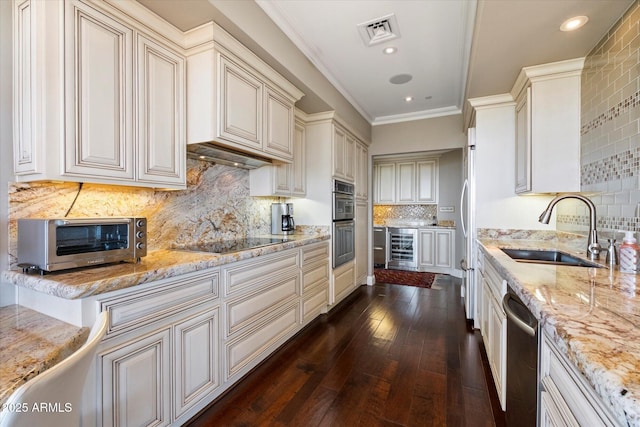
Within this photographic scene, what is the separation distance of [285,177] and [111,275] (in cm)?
197

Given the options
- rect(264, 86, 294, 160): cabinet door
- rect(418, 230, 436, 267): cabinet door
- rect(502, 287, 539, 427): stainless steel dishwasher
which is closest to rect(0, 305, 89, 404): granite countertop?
rect(502, 287, 539, 427): stainless steel dishwasher

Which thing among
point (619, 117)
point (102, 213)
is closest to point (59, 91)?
point (102, 213)

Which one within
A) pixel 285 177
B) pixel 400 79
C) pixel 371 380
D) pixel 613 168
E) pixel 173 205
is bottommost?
pixel 371 380

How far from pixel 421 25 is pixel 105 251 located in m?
2.64

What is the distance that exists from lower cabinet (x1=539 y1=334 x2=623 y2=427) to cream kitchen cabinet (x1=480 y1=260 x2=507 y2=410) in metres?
0.65

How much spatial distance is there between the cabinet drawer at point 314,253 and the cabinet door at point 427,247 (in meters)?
2.90

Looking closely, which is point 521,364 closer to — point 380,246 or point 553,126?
point 553,126

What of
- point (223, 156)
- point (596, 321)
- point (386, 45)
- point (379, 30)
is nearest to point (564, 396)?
point (596, 321)

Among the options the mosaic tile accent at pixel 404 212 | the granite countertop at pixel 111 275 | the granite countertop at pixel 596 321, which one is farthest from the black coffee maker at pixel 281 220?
the mosaic tile accent at pixel 404 212

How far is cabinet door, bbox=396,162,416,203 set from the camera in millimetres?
5590

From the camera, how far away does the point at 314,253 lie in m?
2.87

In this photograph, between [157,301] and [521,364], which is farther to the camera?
[157,301]

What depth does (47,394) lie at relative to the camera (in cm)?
61

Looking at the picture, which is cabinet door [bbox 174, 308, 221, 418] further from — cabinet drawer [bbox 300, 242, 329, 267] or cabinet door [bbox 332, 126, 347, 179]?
cabinet door [bbox 332, 126, 347, 179]
